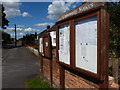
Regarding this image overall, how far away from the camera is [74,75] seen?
340cm

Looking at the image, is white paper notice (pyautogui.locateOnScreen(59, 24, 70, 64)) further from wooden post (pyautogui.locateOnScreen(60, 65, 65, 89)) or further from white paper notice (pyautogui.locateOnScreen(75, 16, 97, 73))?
white paper notice (pyautogui.locateOnScreen(75, 16, 97, 73))

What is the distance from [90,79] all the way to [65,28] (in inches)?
58.3

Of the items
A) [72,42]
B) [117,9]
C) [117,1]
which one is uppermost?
[117,1]

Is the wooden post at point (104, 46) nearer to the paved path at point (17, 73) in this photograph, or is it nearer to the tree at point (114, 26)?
the tree at point (114, 26)

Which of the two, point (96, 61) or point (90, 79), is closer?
point (96, 61)

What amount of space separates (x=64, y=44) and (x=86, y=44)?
111cm

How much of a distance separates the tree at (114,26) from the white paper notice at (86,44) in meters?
0.49

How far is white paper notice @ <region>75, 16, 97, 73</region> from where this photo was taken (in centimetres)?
250

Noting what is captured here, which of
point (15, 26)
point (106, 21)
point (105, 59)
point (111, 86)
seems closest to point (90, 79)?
point (111, 86)

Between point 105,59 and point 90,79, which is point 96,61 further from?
point 90,79

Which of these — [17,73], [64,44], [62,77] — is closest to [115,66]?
[64,44]

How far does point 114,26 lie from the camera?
9.50 feet

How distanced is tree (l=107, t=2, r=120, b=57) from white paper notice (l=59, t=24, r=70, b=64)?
3.42 feet

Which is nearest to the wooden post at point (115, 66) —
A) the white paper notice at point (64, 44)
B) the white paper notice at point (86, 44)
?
the white paper notice at point (86, 44)
